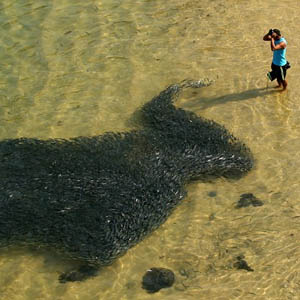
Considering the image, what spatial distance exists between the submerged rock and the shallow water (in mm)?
152

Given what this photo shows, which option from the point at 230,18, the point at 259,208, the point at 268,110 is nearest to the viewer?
the point at 259,208

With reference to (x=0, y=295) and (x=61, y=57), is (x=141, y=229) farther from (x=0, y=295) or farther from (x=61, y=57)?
(x=61, y=57)

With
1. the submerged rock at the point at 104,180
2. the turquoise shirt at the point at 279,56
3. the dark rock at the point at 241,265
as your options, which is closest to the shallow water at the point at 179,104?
the dark rock at the point at 241,265

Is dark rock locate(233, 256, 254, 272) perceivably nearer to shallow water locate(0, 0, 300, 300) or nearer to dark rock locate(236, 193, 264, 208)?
shallow water locate(0, 0, 300, 300)

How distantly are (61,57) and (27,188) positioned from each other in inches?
139

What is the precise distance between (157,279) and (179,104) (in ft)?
10.3

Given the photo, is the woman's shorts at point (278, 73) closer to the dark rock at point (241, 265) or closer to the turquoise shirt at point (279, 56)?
the turquoise shirt at point (279, 56)

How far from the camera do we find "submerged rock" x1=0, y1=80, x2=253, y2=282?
532cm

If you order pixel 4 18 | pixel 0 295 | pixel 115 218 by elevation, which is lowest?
pixel 0 295

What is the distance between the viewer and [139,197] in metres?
5.65

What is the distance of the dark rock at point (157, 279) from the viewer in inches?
197

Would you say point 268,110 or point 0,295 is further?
point 268,110

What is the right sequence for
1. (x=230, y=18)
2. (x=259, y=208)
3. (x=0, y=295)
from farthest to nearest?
(x=230, y=18) → (x=259, y=208) → (x=0, y=295)

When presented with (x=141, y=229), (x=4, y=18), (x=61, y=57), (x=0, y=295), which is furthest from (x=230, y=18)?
(x=0, y=295)
